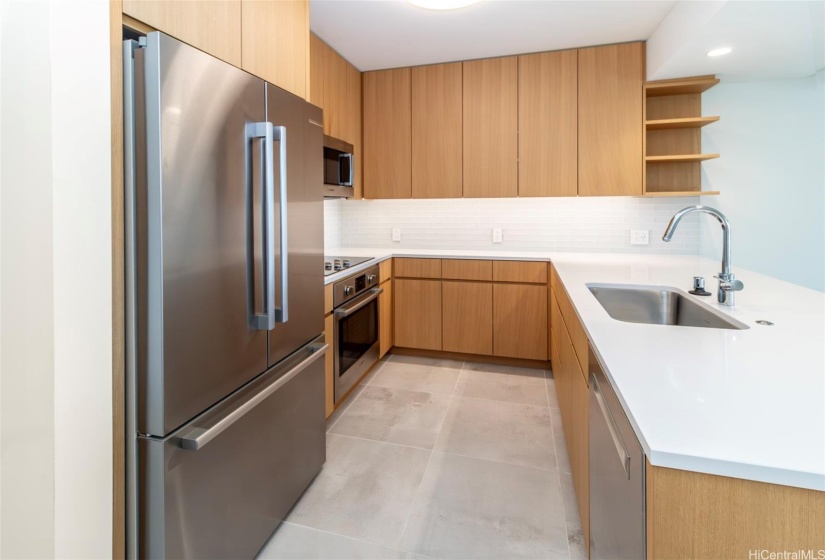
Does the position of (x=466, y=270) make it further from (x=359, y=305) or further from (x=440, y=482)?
(x=440, y=482)

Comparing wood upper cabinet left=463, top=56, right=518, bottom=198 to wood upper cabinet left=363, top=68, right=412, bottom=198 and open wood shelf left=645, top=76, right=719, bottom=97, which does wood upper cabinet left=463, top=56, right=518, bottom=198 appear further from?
open wood shelf left=645, top=76, right=719, bottom=97

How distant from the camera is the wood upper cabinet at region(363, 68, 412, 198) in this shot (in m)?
3.56

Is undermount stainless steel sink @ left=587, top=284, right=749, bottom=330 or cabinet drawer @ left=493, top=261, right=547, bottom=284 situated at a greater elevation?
cabinet drawer @ left=493, top=261, right=547, bottom=284

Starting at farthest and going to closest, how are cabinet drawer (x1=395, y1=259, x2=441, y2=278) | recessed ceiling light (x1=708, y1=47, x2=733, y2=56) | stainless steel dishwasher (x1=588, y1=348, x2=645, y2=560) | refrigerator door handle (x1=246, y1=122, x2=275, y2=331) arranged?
1. cabinet drawer (x1=395, y1=259, x2=441, y2=278)
2. recessed ceiling light (x1=708, y1=47, x2=733, y2=56)
3. refrigerator door handle (x1=246, y1=122, x2=275, y2=331)
4. stainless steel dishwasher (x1=588, y1=348, x2=645, y2=560)

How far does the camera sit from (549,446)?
2221mm

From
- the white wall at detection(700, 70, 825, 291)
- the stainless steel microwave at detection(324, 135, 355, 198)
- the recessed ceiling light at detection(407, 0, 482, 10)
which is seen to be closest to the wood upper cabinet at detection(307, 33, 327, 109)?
the stainless steel microwave at detection(324, 135, 355, 198)

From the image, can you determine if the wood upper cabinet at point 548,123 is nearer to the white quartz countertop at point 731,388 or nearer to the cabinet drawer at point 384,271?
the cabinet drawer at point 384,271

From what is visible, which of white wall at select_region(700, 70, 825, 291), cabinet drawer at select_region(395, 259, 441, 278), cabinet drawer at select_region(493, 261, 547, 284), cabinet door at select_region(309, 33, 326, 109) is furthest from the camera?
cabinet drawer at select_region(395, 259, 441, 278)

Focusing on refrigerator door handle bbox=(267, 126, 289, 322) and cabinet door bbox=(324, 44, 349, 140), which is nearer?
refrigerator door handle bbox=(267, 126, 289, 322)

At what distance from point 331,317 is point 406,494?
0.98 meters

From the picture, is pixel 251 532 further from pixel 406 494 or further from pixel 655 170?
pixel 655 170

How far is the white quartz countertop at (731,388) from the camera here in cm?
59

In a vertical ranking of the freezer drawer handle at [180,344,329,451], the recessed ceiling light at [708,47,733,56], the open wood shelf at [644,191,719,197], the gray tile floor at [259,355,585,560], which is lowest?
the gray tile floor at [259,355,585,560]

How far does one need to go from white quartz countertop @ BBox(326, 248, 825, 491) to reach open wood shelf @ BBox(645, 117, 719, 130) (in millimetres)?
1765
